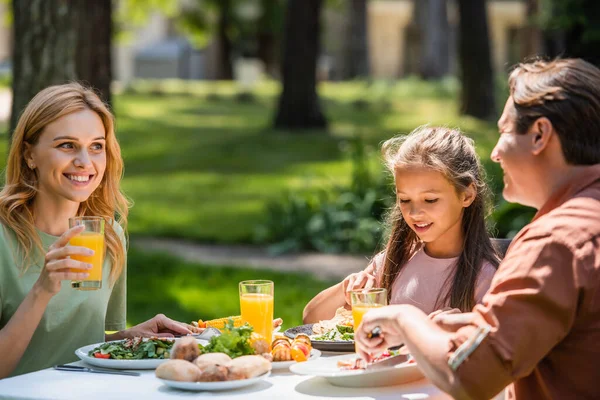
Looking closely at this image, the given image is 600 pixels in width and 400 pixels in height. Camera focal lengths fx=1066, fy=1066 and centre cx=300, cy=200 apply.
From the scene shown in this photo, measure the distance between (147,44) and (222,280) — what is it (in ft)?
114

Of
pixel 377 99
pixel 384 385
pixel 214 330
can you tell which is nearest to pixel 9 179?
pixel 214 330

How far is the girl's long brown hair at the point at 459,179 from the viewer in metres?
3.67

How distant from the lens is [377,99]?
21766mm

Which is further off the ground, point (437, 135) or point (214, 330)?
point (437, 135)

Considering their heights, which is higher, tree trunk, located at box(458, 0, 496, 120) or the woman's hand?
tree trunk, located at box(458, 0, 496, 120)

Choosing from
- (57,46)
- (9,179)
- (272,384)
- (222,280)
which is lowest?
(222,280)

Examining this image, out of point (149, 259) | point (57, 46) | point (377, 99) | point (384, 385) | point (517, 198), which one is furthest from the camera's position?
point (377, 99)

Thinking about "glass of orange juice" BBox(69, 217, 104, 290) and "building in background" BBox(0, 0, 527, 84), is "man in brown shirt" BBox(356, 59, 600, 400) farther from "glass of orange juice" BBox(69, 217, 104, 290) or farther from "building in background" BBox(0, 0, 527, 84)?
"building in background" BBox(0, 0, 527, 84)

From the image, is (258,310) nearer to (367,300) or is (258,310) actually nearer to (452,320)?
(367,300)

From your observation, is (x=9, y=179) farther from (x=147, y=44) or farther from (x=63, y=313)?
(x=147, y=44)

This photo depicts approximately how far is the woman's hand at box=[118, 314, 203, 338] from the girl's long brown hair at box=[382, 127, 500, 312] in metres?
0.77

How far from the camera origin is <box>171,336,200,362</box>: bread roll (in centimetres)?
300

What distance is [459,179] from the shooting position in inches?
147

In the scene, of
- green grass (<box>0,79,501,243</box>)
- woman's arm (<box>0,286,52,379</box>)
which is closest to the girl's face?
woman's arm (<box>0,286,52,379</box>)
